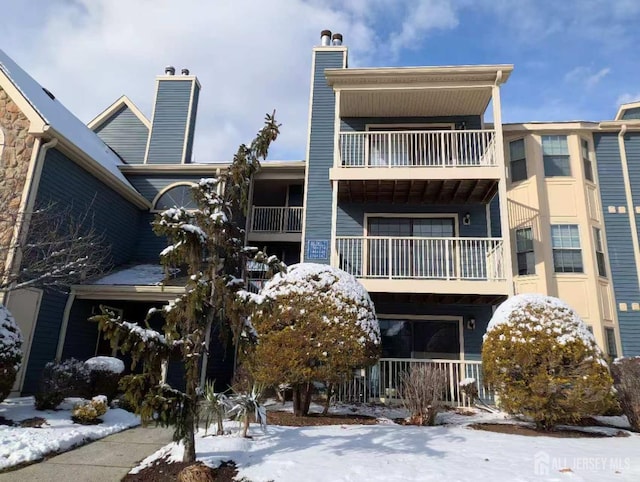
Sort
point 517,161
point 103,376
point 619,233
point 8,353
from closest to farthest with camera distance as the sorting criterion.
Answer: point 8,353 < point 103,376 < point 619,233 < point 517,161

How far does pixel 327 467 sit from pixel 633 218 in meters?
12.3

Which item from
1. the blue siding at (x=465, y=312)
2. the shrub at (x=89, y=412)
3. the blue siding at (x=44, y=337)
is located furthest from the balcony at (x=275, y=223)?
the shrub at (x=89, y=412)

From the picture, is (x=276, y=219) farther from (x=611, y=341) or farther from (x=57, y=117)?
(x=611, y=341)

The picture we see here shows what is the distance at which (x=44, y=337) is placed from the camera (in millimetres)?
9148

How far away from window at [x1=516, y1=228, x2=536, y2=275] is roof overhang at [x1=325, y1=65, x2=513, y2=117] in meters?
3.81

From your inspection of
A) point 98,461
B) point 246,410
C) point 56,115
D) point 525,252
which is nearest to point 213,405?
point 246,410

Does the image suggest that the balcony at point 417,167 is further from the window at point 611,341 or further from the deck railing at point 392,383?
the window at point 611,341

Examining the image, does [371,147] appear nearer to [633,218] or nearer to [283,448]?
[633,218]

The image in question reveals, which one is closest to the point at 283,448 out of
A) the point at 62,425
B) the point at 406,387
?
the point at 406,387

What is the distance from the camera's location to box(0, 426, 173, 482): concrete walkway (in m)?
4.53

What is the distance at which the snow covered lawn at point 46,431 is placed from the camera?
5.04 m

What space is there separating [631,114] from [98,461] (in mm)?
17298

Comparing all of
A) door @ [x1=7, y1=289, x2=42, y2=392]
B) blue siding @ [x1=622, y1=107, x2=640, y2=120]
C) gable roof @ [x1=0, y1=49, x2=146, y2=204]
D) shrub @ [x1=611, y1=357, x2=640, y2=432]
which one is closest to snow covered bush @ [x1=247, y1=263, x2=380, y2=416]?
shrub @ [x1=611, y1=357, x2=640, y2=432]

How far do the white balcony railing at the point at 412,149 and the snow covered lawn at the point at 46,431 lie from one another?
786 cm
